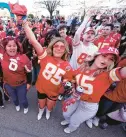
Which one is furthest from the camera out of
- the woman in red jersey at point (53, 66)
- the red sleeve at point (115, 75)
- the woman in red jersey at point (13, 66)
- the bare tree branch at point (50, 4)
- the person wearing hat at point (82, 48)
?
the bare tree branch at point (50, 4)

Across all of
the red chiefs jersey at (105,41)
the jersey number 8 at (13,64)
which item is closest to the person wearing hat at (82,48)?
the red chiefs jersey at (105,41)

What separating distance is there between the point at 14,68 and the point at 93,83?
127 cm

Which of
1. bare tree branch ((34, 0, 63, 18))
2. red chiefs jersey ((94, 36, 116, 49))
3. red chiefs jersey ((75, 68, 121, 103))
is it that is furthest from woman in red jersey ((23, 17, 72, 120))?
bare tree branch ((34, 0, 63, 18))

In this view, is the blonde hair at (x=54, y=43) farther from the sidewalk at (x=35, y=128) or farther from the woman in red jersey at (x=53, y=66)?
the sidewalk at (x=35, y=128)

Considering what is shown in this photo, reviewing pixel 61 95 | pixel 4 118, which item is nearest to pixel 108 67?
pixel 61 95

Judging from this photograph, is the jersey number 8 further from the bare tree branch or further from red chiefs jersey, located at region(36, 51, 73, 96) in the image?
the bare tree branch

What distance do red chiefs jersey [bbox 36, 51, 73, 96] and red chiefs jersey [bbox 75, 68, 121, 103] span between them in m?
0.22

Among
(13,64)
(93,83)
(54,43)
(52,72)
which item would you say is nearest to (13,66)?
(13,64)

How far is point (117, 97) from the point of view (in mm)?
2369

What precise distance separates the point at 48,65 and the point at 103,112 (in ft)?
3.84

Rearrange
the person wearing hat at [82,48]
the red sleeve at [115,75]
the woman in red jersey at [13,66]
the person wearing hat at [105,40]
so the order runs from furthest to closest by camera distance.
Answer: the person wearing hat at [105,40] < the person wearing hat at [82,48] < the woman in red jersey at [13,66] < the red sleeve at [115,75]

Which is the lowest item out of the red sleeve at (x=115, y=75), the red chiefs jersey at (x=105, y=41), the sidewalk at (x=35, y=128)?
the sidewalk at (x=35, y=128)

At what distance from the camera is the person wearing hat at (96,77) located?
6.45 feet

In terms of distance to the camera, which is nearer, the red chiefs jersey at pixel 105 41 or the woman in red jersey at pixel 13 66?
the woman in red jersey at pixel 13 66
